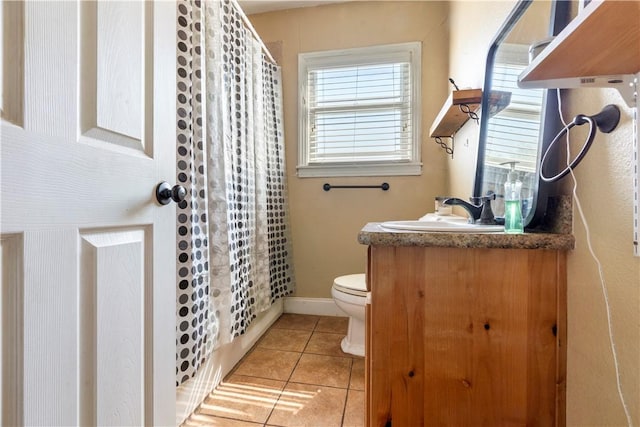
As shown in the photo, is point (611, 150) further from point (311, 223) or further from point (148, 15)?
point (311, 223)

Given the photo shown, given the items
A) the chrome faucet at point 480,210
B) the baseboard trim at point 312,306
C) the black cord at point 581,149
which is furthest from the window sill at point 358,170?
the black cord at point 581,149

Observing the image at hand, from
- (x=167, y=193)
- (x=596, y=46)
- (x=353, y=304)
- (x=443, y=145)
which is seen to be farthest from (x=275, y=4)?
(x=596, y=46)

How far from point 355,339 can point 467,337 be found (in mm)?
1086

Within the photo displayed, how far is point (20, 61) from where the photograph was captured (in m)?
0.45

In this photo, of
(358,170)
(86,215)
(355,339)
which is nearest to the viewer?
(86,215)

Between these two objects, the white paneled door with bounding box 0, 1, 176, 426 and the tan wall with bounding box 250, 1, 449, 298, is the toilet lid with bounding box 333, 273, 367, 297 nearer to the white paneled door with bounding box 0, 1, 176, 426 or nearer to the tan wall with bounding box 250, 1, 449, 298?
the tan wall with bounding box 250, 1, 449, 298

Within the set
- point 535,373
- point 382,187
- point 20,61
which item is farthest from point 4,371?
point 382,187

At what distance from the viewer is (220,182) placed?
1330 mm

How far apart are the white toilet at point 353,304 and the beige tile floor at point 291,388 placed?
6 cm

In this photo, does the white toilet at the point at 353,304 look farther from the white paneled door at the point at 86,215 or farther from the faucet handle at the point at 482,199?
the white paneled door at the point at 86,215

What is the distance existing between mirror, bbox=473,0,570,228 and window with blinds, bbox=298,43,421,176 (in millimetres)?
936

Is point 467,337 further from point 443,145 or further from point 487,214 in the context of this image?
point 443,145

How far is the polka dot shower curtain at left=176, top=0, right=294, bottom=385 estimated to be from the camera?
1.11m

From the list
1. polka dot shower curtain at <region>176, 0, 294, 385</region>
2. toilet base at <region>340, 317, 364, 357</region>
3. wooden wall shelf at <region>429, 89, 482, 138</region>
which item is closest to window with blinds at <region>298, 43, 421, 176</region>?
wooden wall shelf at <region>429, 89, 482, 138</region>
